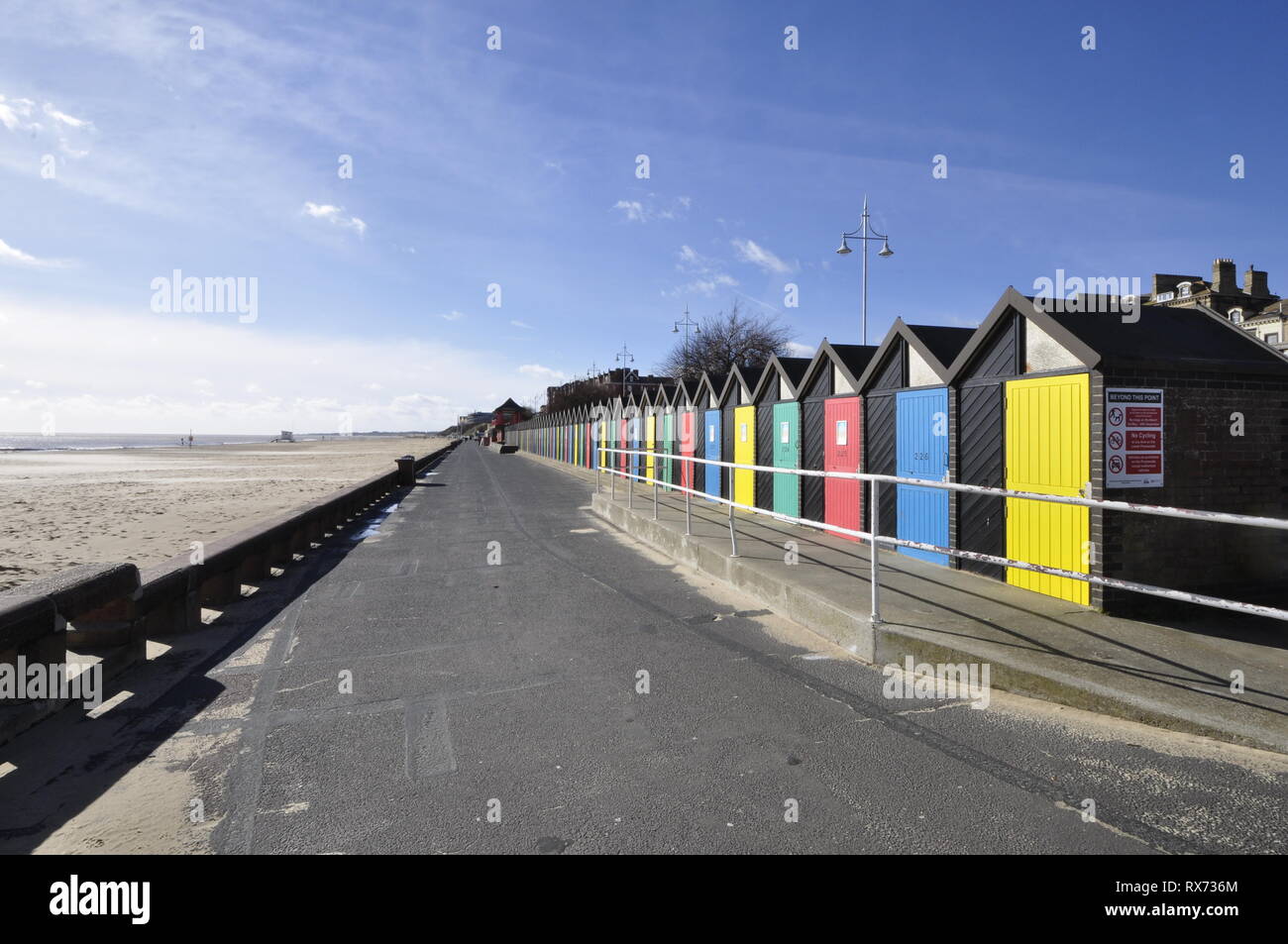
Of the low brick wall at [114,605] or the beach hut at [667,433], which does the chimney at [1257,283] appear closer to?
the beach hut at [667,433]

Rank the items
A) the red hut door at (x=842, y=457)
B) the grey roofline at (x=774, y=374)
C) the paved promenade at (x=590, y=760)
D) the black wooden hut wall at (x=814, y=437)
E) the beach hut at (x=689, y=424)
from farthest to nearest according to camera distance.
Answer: the beach hut at (x=689, y=424), the grey roofline at (x=774, y=374), the black wooden hut wall at (x=814, y=437), the red hut door at (x=842, y=457), the paved promenade at (x=590, y=760)

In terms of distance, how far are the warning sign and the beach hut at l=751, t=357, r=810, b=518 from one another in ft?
21.5

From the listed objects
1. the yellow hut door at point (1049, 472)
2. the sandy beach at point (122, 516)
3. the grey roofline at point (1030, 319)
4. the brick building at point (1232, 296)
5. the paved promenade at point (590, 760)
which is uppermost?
the brick building at point (1232, 296)

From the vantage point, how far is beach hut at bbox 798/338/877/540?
432 inches

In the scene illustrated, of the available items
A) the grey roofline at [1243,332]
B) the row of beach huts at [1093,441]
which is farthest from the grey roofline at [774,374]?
the grey roofline at [1243,332]

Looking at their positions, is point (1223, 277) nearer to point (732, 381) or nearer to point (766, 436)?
point (732, 381)

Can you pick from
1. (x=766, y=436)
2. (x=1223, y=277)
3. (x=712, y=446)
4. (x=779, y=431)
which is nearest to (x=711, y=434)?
(x=712, y=446)

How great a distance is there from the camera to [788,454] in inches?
527

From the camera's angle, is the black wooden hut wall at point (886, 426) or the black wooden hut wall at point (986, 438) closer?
the black wooden hut wall at point (986, 438)

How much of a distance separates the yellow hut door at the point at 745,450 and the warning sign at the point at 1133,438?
837 cm

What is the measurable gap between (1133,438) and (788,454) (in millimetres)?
7203

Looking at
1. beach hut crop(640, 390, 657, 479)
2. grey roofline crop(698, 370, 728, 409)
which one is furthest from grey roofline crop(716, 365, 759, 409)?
beach hut crop(640, 390, 657, 479)

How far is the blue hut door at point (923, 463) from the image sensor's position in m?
8.80

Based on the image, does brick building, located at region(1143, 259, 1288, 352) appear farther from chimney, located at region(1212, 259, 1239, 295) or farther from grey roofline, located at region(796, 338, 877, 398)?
grey roofline, located at region(796, 338, 877, 398)
